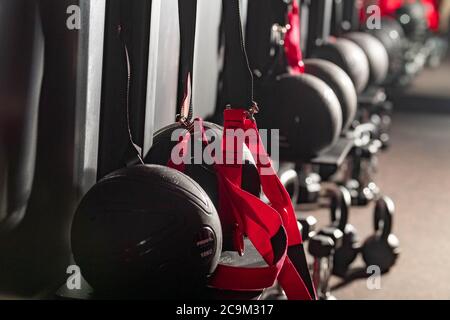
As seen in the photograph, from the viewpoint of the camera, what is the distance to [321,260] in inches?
128

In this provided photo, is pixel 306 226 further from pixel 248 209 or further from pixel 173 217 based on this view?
pixel 173 217

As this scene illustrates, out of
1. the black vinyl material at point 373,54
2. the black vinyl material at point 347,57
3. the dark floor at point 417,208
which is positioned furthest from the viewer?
the black vinyl material at point 373,54

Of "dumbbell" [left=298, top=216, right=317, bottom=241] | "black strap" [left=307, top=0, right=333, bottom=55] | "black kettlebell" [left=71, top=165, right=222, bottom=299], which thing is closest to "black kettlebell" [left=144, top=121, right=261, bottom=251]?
"black kettlebell" [left=71, top=165, right=222, bottom=299]

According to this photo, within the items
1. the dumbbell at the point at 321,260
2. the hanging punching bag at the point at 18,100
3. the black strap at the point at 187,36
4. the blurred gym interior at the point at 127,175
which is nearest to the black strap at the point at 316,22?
A: the blurred gym interior at the point at 127,175

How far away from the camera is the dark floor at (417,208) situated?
369 centimetres

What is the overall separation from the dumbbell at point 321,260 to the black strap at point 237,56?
93cm

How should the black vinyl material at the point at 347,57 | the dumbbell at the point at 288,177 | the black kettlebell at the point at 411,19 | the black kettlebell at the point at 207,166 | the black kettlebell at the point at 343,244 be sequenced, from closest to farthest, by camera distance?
the black kettlebell at the point at 207,166, the dumbbell at the point at 288,177, the black kettlebell at the point at 343,244, the black vinyl material at the point at 347,57, the black kettlebell at the point at 411,19

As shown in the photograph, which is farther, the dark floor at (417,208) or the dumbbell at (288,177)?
the dark floor at (417,208)

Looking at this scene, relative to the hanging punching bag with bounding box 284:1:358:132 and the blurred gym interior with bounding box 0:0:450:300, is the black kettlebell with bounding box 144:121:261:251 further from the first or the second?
the hanging punching bag with bounding box 284:1:358:132

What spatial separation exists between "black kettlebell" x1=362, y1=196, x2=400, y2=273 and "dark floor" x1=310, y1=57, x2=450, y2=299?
7cm

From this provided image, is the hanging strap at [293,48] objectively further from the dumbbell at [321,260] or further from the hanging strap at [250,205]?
the hanging strap at [250,205]

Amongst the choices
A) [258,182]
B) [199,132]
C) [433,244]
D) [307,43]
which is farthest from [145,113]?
[307,43]

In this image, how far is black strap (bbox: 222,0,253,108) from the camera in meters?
2.30
